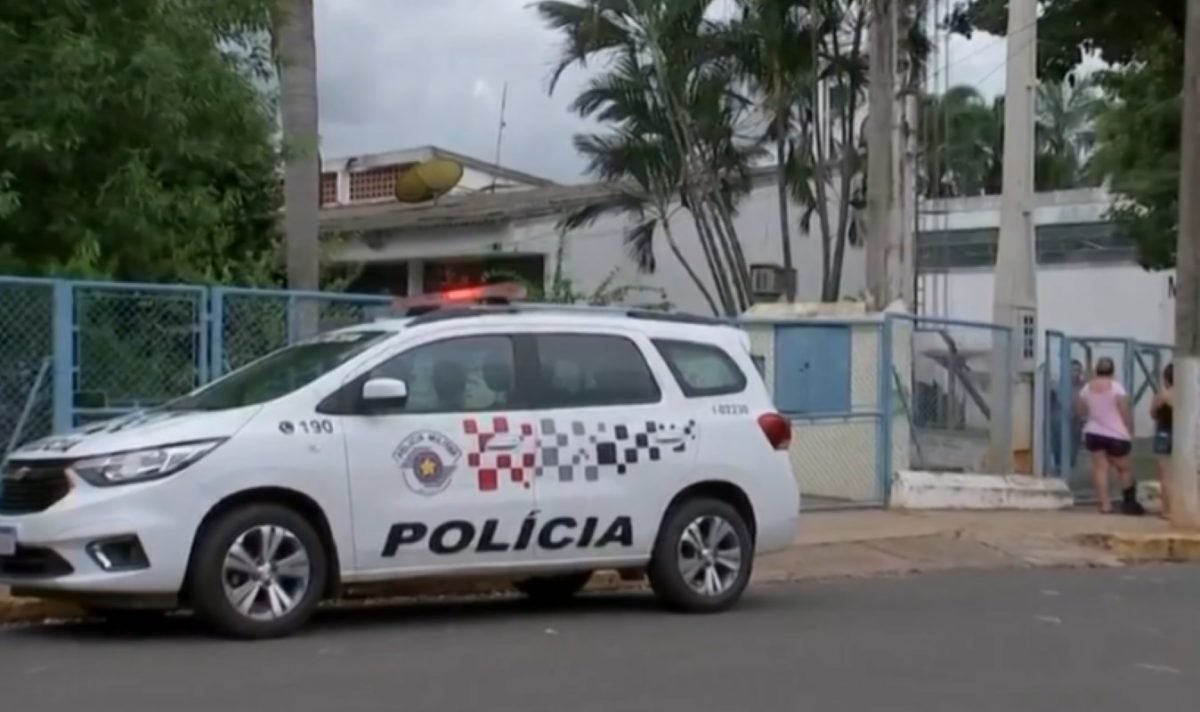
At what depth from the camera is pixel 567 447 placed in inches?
445

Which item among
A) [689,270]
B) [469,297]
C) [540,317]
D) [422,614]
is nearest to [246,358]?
[469,297]

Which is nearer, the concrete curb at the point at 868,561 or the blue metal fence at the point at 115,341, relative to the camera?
the concrete curb at the point at 868,561

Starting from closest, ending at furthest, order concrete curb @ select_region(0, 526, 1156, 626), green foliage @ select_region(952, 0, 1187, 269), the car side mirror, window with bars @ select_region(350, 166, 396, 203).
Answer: the car side mirror, concrete curb @ select_region(0, 526, 1156, 626), green foliage @ select_region(952, 0, 1187, 269), window with bars @ select_region(350, 166, 396, 203)

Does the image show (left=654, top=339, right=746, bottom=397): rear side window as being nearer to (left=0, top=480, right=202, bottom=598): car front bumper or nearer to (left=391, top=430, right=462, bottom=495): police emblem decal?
(left=391, top=430, right=462, bottom=495): police emblem decal

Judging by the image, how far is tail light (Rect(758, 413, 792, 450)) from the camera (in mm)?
12203

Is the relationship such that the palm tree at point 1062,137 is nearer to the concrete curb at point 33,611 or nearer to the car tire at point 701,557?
the car tire at point 701,557

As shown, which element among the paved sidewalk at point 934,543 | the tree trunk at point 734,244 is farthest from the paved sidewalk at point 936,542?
the tree trunk at point 734,244

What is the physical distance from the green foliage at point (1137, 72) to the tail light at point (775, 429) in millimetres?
11737

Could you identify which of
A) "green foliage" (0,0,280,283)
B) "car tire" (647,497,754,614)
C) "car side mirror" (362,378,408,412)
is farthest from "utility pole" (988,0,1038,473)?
"car side mirror" (362,378,408,412)

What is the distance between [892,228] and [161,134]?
481 inches

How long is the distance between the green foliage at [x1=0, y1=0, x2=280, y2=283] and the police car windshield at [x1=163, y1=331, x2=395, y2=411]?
2.01 meters

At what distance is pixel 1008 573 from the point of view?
1543 centimetres

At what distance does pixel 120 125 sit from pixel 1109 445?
10920 mm

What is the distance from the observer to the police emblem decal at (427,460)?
10719mm
